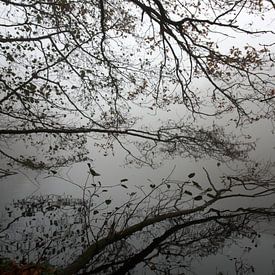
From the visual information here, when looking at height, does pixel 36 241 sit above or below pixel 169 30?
below

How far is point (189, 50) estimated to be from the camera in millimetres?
4922

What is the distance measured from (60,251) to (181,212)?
3479mm

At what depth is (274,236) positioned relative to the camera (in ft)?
37.3

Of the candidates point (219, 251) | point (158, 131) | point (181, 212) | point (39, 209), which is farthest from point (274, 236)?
point (39, 209)

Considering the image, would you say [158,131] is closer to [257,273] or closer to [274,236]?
[257,273]

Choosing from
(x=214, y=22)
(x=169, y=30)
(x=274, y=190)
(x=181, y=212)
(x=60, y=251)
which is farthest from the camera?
(x=60, y=251)

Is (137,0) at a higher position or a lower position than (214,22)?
higher

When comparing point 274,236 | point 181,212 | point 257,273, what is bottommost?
point 257,273

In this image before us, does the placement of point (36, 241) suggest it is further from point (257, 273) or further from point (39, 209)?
point (257, 273)

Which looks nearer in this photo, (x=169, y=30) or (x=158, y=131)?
(x=169, y=30)

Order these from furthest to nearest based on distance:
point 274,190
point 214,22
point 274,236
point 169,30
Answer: point 274,236 < point 274,190 < point 169,30 < point 214,22

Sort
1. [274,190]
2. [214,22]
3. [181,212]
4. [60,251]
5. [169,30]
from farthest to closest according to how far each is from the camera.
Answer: [60,251] < [274,190] < [181,212] < [169,30] < [214,22]

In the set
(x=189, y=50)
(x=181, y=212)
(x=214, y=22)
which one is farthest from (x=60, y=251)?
(x=214, y=22)

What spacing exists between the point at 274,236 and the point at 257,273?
3941 millimetres
